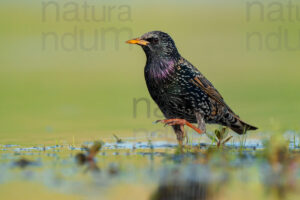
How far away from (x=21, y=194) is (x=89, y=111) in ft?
25.1

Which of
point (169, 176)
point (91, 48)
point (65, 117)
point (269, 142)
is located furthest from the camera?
point (91, 48)

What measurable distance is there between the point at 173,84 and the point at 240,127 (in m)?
1.53

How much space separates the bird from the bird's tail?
1.94 feet

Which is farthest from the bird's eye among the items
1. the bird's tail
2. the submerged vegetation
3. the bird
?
the bird's tail

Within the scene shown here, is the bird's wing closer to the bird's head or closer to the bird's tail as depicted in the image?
the bird's head

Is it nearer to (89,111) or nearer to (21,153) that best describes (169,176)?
(21,153)

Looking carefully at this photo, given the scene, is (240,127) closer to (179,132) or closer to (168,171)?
(179,132)

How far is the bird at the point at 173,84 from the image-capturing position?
8523mm

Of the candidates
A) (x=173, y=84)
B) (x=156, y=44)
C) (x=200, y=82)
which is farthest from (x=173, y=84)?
(x=156, y=44)

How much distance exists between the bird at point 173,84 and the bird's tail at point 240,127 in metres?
0.59

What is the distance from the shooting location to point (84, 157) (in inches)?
270

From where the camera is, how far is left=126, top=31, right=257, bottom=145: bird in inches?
336

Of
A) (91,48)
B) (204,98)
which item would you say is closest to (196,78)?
(204,98)

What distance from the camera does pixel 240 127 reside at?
9562 mm
